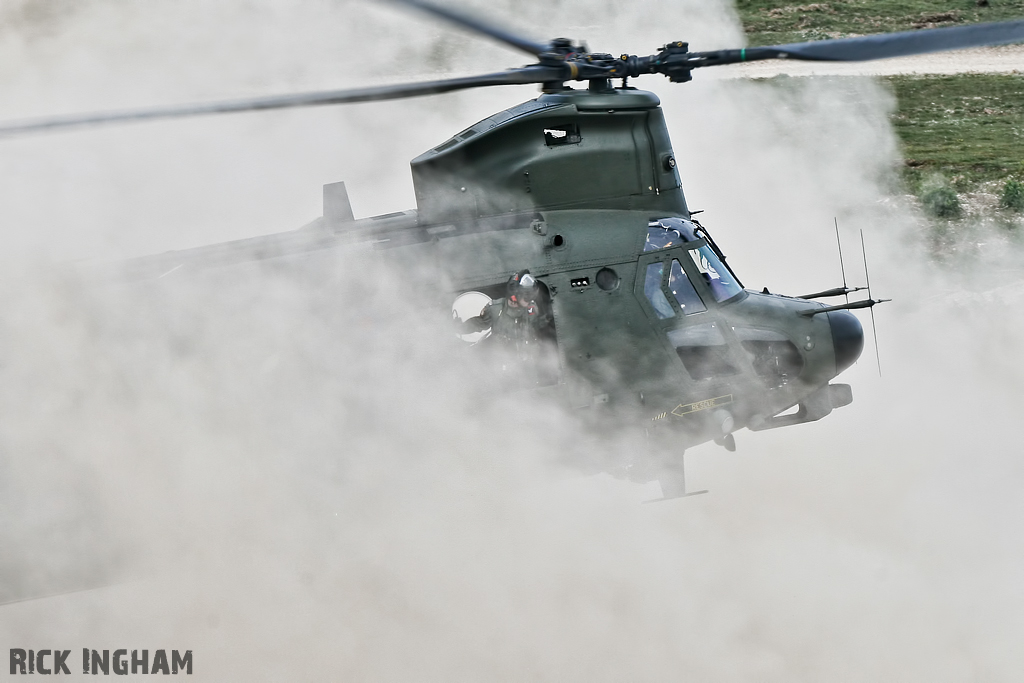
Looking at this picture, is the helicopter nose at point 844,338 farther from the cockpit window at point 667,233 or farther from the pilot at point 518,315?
the pilot at point 518,315

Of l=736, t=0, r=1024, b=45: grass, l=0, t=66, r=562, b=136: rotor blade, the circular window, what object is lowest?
the circular window

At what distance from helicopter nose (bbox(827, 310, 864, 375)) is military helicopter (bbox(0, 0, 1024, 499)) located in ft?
0.05

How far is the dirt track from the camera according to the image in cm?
2139

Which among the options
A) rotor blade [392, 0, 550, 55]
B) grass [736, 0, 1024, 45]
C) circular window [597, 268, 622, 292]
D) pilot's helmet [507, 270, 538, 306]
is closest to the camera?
rotor blade [392, 0, 550, 55]

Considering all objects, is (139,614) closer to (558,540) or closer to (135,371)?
(135,371)

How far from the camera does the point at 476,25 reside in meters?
6.37

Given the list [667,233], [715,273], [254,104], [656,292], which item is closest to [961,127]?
[715,273]

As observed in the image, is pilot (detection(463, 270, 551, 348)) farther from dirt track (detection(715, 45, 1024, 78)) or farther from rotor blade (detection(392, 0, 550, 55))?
dirt track (detection(715, 45, 1024, 78))

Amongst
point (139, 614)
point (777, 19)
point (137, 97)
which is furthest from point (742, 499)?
point (777, 19)

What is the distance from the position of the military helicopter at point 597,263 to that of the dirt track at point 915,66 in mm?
14637

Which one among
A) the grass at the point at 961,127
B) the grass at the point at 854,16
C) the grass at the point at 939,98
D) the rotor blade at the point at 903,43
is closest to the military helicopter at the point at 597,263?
the rotor blade at the point at 903,43

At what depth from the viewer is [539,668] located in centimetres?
718

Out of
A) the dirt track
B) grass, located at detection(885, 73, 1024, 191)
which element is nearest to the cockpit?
grass, located at detection(885, 73, 1024, 191)

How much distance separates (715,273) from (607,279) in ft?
3.15
